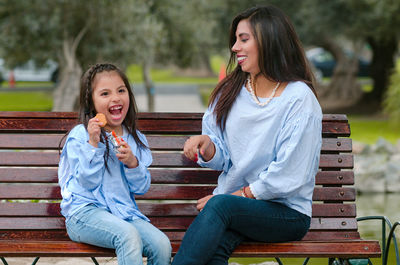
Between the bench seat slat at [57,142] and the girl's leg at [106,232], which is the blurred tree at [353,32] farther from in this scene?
the girl's leg at [106,232]

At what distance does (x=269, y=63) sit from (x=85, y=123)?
3.14 feet

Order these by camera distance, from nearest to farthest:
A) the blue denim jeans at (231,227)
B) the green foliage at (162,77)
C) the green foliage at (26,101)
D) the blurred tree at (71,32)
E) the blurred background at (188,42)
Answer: the blue denim jeans at (231,227) → the blurred background at (188,42) → the blurred tree at (71,32) → the green foliage at (26,101) → the green foliage at (162,77)

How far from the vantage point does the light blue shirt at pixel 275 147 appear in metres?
3.16

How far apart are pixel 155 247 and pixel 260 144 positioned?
2.29 ft

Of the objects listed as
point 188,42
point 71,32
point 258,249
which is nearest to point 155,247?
point 258,249

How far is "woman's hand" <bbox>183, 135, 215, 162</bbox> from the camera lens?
3262mm

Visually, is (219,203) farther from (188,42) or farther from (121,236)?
(188,42)

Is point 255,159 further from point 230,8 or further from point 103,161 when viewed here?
point 230,8

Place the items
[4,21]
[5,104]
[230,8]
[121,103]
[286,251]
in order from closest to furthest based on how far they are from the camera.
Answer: [286,251] → [121,103] → [4,21] → [230,8] → [5,104]

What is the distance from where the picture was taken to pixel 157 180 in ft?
12.4

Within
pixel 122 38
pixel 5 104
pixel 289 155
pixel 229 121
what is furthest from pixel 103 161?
pixel 5 104

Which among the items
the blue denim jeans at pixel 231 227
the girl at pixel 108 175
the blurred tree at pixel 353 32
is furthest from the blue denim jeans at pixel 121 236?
the blurred tree at pixel 353 32

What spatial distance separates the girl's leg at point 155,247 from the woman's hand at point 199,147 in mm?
408

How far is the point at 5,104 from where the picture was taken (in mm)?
20125
